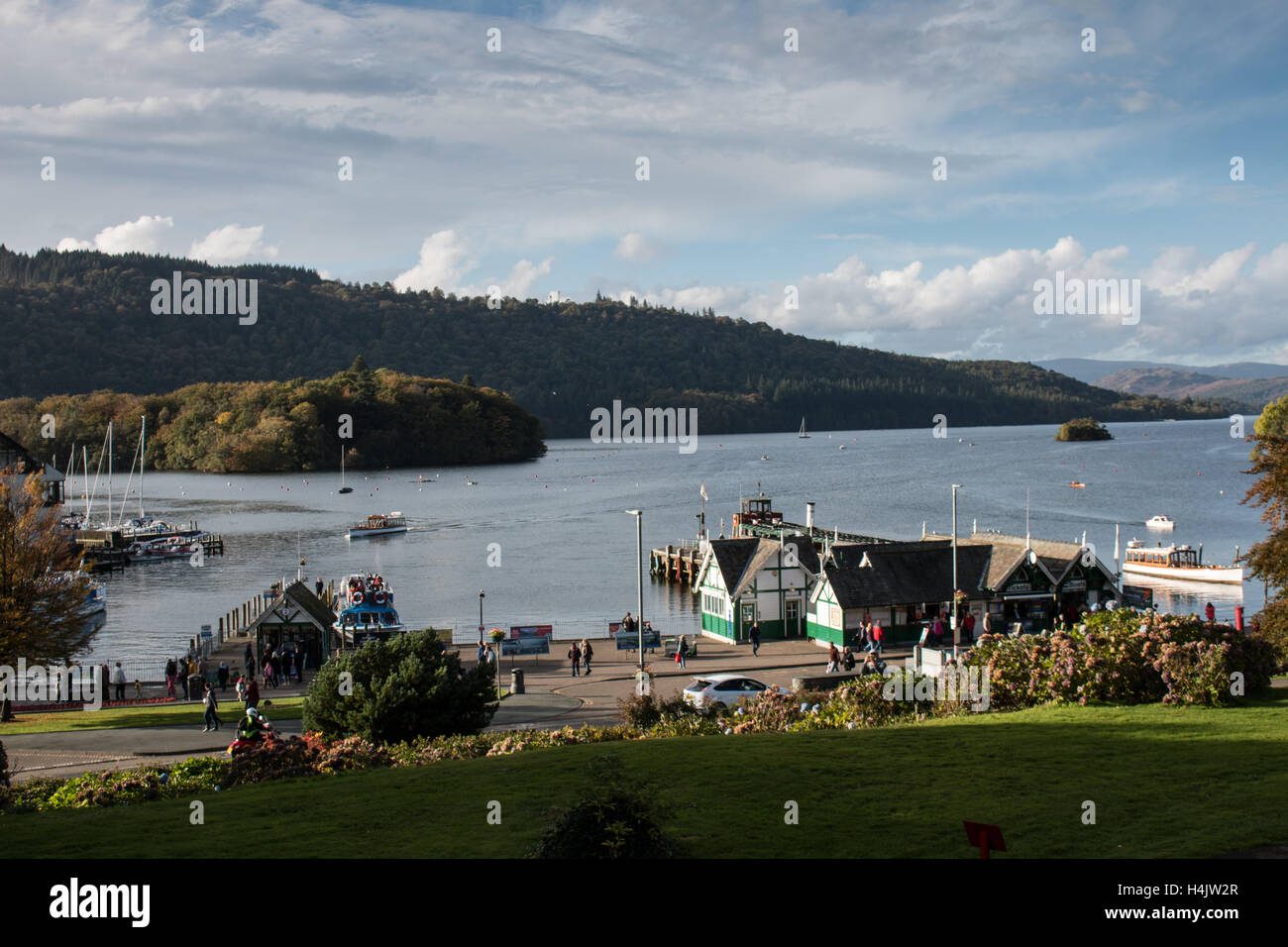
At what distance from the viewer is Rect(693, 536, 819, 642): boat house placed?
43500 millimetres

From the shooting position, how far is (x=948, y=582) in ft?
135

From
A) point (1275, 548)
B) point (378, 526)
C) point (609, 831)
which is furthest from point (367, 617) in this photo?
point (378, 526)

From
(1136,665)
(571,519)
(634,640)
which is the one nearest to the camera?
(1136,665)

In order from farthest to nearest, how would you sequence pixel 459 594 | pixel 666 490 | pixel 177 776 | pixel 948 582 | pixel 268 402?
pixel 268 402 < pixel 666 490 < pixel 459 594 < pixel 948 582 < pixel 177 776

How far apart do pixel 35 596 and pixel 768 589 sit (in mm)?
26065

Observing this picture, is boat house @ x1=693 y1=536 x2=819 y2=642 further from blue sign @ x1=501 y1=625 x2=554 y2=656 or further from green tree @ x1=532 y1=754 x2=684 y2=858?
green tree @ x1=532 y1=754 x2=684 y2=858

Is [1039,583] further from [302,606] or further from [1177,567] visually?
[1177,567]

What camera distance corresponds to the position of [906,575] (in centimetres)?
4109

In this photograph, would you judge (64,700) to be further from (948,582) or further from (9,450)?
(9,450)

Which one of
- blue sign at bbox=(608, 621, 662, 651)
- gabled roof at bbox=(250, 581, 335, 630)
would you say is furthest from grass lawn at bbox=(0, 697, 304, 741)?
blue sign at bbox=(608, 621, 662, 651)

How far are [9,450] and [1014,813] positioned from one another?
87414 millimetres

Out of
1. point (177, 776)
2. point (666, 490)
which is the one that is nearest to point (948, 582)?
point (177, 776)

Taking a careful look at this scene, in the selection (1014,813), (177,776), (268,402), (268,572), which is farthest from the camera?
(268,402)

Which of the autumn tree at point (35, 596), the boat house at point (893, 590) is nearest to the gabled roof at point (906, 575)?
the boat house at point (893, 590)
